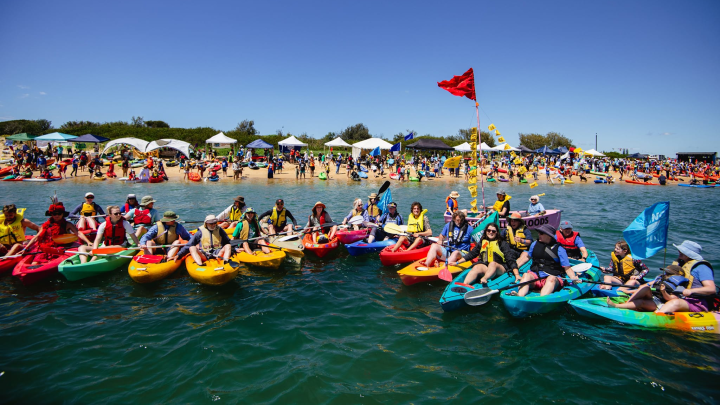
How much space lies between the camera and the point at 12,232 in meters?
8.27

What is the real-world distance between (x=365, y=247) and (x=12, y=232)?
320 inches

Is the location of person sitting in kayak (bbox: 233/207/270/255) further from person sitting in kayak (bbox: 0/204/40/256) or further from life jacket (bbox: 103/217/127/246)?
person sitting in kayak (bbox: 0/204/40/256)

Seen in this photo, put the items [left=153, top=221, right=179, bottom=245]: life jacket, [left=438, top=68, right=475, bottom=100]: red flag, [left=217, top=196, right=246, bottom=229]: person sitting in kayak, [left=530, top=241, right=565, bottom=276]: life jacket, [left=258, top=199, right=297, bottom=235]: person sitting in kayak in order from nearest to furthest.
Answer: [left=530, top=241, right=565, bottom=276]: life jacket
[left=153, top=221, right=179, bottom=245]: life jacket
[left=258, top=199, right=297, bottom=235]: person sitting in kayak
[left=217, top=196, right=246, bottom=229]: person sitting in kayak
[left=438, top=68, right=475, bottom=100]: red flag

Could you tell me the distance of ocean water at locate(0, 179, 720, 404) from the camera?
489 centimetres

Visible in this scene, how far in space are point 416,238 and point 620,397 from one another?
Answer: 502cm

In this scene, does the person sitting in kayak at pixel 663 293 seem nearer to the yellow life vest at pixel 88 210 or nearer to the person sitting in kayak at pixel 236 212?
the person sitting in kayak at pixel 236 212

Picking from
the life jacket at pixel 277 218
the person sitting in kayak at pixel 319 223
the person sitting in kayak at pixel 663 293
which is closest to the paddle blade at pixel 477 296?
the person sitting in kayak at pixel 663 293

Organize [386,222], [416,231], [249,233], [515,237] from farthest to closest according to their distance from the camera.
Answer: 1. [386,222]
2. [416,231]
3. [249,233]
4. [515,237]

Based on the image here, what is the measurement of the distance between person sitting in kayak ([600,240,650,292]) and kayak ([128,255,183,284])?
873 cm

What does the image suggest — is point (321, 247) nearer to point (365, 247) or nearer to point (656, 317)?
point (365, 247)

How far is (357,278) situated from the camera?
8750mm

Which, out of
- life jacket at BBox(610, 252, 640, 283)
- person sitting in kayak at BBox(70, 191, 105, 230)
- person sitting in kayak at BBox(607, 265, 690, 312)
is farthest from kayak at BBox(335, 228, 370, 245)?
person sitting in kayak at BBox(70, 191, 105, 230)

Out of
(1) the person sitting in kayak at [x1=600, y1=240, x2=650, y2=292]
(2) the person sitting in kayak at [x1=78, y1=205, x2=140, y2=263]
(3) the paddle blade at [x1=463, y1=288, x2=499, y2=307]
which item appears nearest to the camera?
(3) the paddle blade at [x1=463, y1=288, x2=499, y2=307]

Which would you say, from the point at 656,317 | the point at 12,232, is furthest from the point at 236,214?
the point at 656,317
